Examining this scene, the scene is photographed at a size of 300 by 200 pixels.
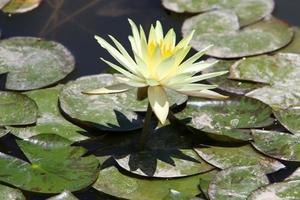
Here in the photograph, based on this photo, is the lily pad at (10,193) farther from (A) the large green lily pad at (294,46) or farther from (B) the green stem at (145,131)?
(A) the large green lily pad at (294,46)

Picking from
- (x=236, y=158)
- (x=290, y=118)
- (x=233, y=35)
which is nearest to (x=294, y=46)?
(x=233, y=35)

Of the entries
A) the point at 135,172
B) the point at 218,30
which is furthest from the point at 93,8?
the point at 135,172

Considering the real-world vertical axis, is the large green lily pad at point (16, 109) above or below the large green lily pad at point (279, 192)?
above

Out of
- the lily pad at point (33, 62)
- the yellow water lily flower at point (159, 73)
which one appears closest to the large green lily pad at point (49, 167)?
the yellow water lily flower at point (159, 73)

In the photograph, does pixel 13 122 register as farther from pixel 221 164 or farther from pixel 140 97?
pixel 221 164

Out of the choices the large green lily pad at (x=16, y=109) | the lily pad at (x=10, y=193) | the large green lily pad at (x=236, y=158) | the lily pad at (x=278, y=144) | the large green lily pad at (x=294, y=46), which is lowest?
the large green lily pad at (x=236, y=158)

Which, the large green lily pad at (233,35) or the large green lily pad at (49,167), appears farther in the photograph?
the large green lily pad at (233,35)

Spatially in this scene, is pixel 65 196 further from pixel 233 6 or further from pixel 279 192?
pixel 233 6
